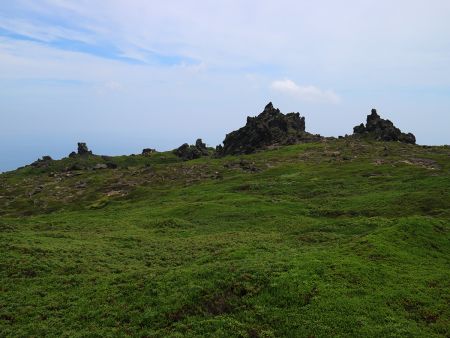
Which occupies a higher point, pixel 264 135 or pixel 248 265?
pixel 264 135

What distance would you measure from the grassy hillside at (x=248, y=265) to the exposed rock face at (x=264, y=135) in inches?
2942

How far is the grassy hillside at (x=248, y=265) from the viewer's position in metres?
28.6

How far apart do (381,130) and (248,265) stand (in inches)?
5770

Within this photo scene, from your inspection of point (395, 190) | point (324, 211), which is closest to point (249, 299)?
point (324, 211)

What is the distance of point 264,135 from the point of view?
569 feet

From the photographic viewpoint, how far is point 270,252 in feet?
143

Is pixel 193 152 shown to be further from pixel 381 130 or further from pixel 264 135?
pixel 381 130

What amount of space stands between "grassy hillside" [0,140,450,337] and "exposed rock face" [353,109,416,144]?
226 feet

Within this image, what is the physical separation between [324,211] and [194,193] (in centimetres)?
4045

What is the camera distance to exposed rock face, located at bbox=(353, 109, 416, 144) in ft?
536

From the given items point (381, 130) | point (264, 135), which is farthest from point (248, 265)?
point (381, 130)

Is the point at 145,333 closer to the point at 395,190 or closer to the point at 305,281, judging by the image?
the point at 305,281

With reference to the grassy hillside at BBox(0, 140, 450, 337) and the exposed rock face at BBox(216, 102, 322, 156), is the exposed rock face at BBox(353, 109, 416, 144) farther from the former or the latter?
the grassy hillside at BBox(0, 140, 450, 337)

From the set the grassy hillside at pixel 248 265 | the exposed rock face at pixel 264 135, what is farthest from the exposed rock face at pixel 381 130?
the grassy hillside at pixel 248 265
